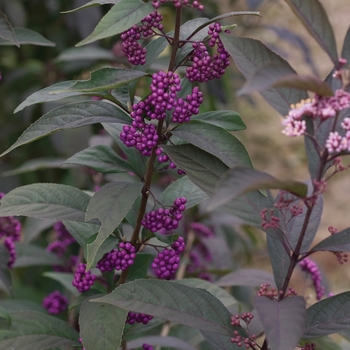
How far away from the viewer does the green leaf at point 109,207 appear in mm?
755

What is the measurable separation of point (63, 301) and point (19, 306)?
0.11 meters

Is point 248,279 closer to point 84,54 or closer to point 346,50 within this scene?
point 346,50

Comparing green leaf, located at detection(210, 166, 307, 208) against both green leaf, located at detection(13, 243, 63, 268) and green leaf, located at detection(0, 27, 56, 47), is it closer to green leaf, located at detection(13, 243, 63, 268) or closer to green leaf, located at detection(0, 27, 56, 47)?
green leaf, located at detection(0, 27, 56, 47)

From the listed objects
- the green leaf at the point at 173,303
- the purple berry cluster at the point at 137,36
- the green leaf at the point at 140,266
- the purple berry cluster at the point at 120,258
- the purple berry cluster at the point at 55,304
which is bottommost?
the green leaf at the point at 173,303

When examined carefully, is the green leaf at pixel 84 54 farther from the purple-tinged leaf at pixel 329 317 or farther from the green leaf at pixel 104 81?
the purple-tinged leaf at pixel 329 317

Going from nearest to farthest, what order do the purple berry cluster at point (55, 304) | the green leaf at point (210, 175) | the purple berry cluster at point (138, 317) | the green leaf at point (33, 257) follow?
the green leaf at point (210, 175)
the purple berry cluster at point (138, 317)
the purple berry cluster at point (55, 304)
the green leaf at point (33, 257)

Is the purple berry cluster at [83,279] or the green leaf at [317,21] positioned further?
the purple berry cluster at [83,279]

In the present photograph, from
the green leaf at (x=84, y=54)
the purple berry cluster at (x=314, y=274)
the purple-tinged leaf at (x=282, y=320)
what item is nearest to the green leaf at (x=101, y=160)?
the purple-tinged leaf at (x=282, y=320)

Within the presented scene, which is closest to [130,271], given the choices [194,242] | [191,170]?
[191,170]

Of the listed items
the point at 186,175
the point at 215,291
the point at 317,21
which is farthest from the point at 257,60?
the point at 215,291

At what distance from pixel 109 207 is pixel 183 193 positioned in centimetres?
23

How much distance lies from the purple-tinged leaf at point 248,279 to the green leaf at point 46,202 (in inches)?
17.0

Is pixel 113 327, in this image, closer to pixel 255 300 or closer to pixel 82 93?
pixel 255 300

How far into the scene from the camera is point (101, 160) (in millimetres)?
920
